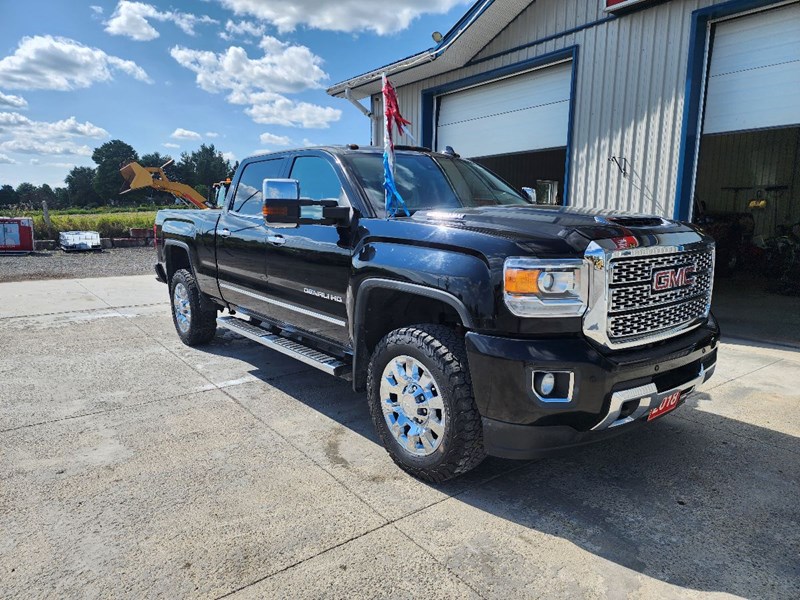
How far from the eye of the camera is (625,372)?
8.36 ft

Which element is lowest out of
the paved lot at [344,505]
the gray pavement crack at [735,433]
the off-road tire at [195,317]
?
the paved lot at [344,505]

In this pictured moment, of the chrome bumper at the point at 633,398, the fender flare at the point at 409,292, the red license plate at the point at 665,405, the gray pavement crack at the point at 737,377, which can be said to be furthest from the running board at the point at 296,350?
the gray pavement crack at the point at 737,377

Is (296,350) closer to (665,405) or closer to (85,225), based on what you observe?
(665,405)

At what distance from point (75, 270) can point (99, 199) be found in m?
100

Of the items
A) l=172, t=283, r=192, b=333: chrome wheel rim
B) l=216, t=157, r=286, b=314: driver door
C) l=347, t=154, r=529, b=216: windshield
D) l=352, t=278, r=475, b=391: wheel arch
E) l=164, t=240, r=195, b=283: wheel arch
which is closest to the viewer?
l=352, t=278, r=475, b=391: wheel arch

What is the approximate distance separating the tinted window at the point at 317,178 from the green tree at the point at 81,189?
111m

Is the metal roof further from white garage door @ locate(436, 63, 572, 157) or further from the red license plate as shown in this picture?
the red license plate

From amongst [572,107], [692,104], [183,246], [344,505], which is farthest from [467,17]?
[344,505]

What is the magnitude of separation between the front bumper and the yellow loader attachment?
17.5 metres

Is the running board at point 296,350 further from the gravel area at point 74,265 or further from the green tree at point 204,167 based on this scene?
the green tree at point 204,167

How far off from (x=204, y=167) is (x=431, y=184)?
109432 millimetres

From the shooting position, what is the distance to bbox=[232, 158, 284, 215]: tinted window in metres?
4.70

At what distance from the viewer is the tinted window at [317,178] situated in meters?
3.83

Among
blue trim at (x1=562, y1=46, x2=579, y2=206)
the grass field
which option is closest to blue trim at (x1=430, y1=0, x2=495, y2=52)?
blue trim at (x1=562, y1=46, x2=579, y2=206)
